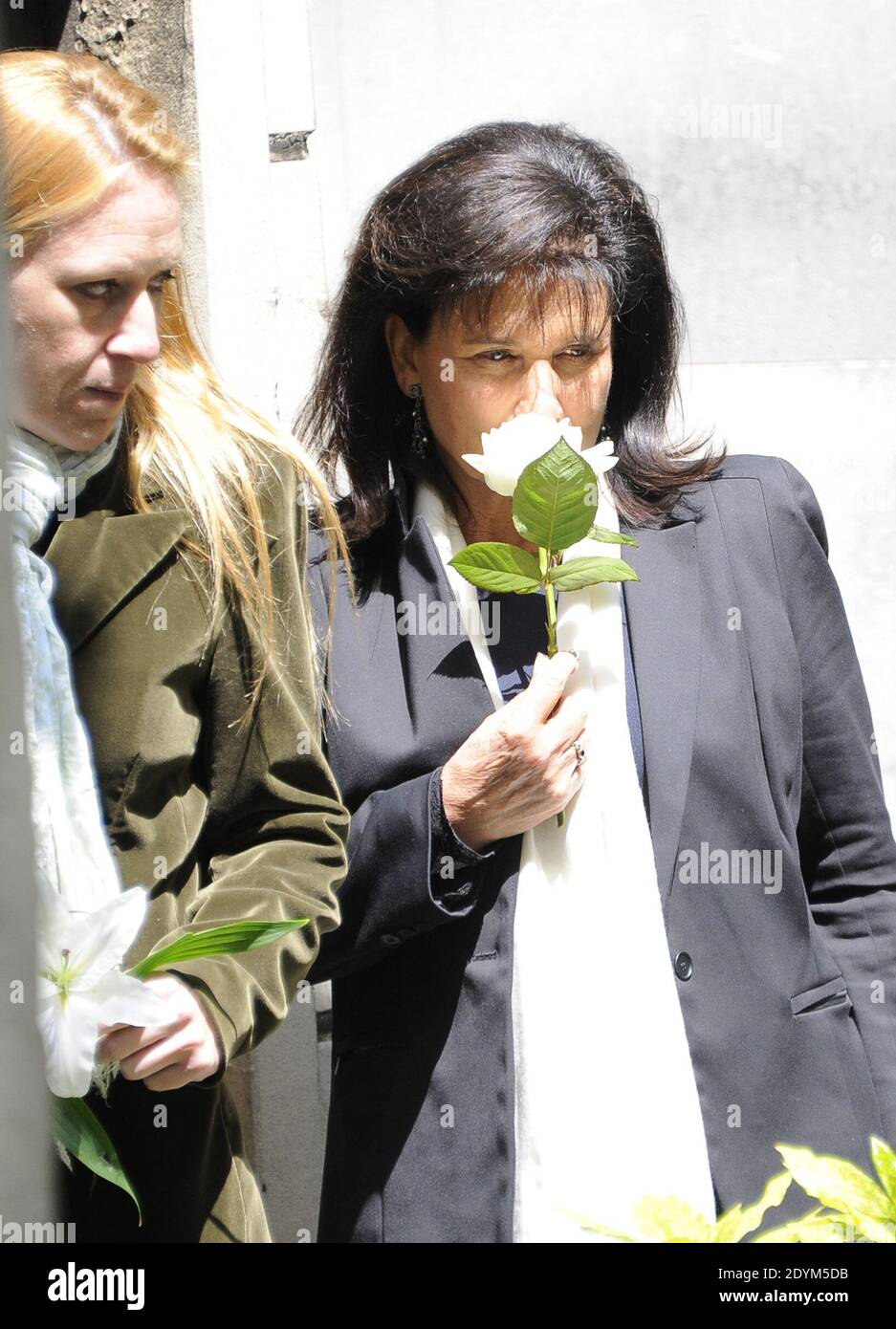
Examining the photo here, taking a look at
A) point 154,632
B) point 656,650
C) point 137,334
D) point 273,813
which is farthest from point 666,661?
point 137,334

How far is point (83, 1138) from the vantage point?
143 cm

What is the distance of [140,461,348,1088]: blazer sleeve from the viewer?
5.56ft

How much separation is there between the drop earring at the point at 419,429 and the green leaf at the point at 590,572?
1.52ft

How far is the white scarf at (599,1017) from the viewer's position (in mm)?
1941

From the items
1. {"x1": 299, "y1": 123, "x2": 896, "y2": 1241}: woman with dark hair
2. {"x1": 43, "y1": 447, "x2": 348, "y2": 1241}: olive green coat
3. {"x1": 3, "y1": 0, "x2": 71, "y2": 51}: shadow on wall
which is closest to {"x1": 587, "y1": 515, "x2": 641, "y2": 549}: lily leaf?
{"x1": 299, "y1": 123, "x2": 896, "y2": 1241}: woman with dark hair

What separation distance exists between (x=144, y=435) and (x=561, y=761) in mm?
661

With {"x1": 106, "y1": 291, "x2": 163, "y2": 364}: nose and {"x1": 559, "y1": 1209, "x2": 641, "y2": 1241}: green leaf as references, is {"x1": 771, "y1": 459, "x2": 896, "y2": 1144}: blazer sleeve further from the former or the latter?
{"x1": 559, "y1": 1209, "x2": 641, "y2": 1241}: green leaf

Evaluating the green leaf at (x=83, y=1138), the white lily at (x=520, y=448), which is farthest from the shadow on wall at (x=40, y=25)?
the green leaf at (x=83, y=1138)

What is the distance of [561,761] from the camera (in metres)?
1.97

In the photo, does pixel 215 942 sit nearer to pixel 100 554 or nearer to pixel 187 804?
pixel 187 804

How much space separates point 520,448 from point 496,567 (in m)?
0.15

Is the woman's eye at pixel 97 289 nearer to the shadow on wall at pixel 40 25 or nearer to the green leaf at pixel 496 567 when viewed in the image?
the green leaf at pixel 496 567

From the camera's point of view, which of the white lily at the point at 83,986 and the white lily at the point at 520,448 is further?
the white lily at the point at 520,448
